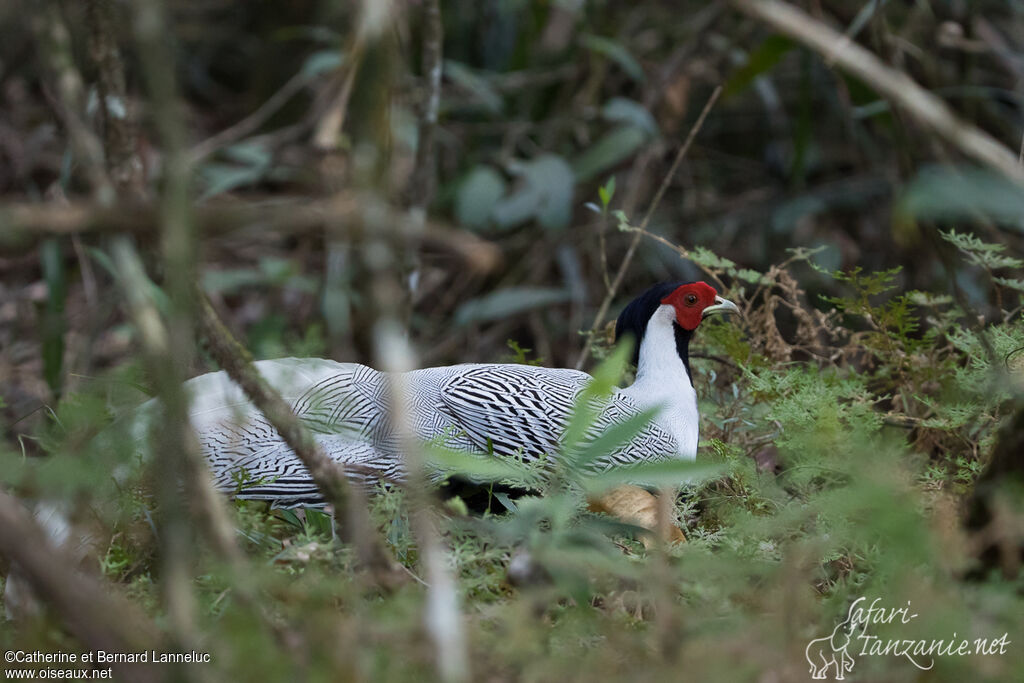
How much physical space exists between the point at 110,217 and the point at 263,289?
4.52 meters

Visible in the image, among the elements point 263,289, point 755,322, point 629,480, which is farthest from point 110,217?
point 263,289

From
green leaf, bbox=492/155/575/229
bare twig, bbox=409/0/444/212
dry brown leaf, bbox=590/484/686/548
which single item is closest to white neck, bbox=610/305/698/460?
dry brown leaf, bbox=590/484/686/548

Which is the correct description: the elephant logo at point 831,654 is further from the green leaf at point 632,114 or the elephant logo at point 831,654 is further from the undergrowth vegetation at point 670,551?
the green leaf at point 632,114

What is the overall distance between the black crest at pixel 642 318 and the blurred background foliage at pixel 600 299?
0.36 feet

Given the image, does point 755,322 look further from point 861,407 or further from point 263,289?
point 263,289

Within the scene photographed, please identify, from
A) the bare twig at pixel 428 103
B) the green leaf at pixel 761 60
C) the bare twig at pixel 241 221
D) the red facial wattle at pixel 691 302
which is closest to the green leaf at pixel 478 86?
the green leaf at pixel 761 60

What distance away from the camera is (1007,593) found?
120cm

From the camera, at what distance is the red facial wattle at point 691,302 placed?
8.96 feet

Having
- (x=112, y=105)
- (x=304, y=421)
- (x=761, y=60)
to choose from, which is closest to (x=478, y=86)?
(x=761, y=60)

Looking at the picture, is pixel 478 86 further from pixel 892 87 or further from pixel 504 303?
pixel 892 87

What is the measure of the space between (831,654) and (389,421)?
1234mm

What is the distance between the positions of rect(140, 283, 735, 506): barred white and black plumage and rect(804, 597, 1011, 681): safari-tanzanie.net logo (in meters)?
0.82

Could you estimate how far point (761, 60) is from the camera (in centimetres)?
357

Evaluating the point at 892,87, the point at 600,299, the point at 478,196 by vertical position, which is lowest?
the point at 600,299
